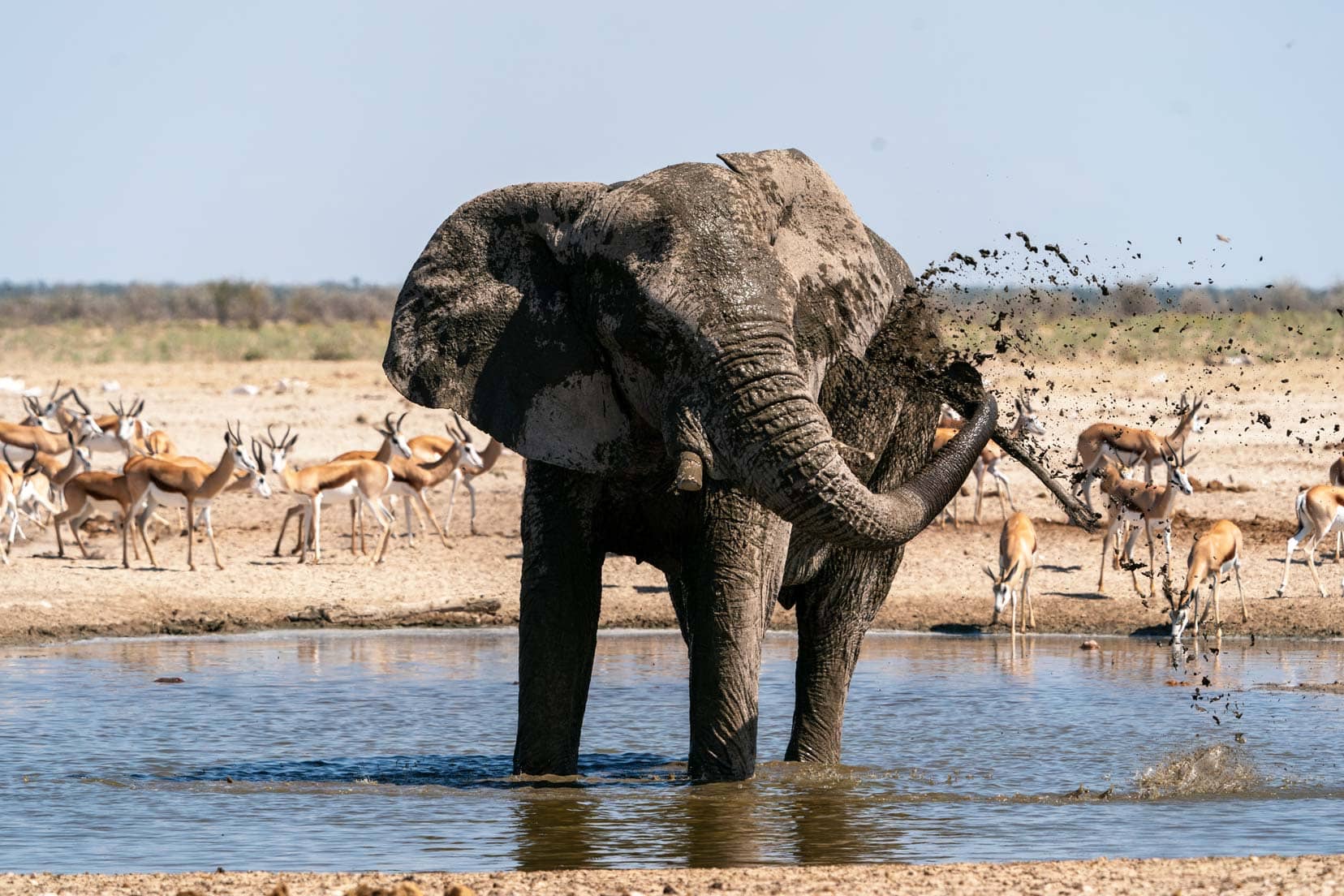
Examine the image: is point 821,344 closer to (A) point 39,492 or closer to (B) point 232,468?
(B) point 232,468

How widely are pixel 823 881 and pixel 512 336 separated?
2619 millimetres

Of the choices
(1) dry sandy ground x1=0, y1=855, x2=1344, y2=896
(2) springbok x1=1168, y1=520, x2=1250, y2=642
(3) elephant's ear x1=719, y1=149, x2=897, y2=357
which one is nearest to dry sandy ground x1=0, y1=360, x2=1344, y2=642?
(2) springbok x1=1168, y1=520, x2=1250, y2=642

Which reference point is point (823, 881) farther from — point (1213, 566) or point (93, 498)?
point (93, 498)

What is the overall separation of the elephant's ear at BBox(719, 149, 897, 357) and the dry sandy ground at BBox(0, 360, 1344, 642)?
10.1 ft

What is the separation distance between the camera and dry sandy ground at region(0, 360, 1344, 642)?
17.1m

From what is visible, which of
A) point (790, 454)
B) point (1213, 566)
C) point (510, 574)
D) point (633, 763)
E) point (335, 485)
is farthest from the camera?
point (335, 485)

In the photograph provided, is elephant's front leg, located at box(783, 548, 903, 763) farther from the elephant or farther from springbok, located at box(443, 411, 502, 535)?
springbok, located at box(443, 411, 502, 535)

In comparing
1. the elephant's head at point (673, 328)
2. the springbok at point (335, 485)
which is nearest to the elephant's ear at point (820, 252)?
the elephant's head at point (673, 328)

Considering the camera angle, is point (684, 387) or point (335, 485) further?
point (335, 485)

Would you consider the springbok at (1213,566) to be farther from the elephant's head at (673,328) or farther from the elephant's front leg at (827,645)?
the elephant's head at (673,328)

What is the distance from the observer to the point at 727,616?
26.1 ft

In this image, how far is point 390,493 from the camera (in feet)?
75.7

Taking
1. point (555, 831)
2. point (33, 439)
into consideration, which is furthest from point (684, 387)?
point (33, 439)

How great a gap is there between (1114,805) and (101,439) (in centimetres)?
2065
